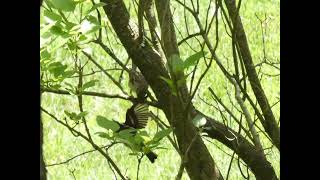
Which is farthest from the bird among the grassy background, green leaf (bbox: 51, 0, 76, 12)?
the grassy background

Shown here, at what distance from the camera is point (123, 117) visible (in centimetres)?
479

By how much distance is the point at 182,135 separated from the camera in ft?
6.38

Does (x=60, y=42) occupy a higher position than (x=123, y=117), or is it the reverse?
(x=123, y=117)

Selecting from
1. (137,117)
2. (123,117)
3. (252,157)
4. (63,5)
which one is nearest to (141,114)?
(137,117)

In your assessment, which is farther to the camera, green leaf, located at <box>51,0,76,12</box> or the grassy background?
the grassy background

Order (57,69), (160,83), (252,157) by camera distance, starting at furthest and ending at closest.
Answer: (252,157)
(160,83)
(57,69)

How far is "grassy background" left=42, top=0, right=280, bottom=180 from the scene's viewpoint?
13.6 ft

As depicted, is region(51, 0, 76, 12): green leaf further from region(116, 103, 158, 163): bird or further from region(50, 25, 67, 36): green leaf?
region(116, 103, 158, 163): bird

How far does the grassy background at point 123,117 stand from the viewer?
4148 mm

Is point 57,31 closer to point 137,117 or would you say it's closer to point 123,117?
point 137,117

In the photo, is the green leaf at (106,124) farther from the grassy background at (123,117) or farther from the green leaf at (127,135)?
the grassy background at (123,117)

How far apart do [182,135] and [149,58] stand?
0.24 metres
